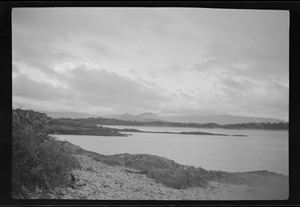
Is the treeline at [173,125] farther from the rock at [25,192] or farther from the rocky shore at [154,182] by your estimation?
the rock at [25,192]

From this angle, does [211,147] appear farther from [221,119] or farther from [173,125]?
[173,125]

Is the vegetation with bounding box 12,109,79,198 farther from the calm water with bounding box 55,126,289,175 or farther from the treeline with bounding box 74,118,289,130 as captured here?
the treeline with bounding box 74,118,289,130

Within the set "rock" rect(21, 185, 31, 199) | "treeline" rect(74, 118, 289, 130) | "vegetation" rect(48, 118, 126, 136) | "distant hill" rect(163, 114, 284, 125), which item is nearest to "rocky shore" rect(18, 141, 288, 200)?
"rock" rect(21, 185, 31, 199)

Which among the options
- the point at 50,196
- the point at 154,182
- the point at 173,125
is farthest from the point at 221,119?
the point at 50,196

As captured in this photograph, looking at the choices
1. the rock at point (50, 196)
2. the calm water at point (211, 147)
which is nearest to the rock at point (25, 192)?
the rock at point (50, 196)
